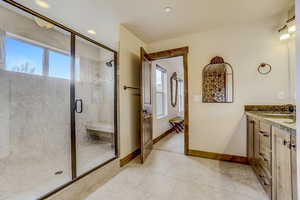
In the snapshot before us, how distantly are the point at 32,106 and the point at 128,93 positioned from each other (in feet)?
4.78

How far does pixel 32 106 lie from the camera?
2.01 m

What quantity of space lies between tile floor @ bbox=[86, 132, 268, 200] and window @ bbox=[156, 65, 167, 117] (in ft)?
6.27

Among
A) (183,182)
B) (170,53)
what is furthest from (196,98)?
(183,182)

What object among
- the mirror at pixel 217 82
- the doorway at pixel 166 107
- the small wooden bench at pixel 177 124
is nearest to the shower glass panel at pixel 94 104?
the doorway at pixel 166 107

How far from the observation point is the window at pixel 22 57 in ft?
6.13

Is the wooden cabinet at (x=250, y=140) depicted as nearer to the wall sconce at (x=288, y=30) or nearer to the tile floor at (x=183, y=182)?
the tile floor at (x=183, y=182)

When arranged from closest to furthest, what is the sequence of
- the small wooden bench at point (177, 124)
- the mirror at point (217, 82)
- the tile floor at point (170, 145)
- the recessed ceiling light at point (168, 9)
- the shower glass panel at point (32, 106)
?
the shower glass panel at point (32, 106), the recessed ceiling light at point (168, 9), the mirror at point (217, 82), the tile floor at point (170, 145), the small wooden bench at point (177, 124)

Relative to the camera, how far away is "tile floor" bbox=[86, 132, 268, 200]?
1676mm

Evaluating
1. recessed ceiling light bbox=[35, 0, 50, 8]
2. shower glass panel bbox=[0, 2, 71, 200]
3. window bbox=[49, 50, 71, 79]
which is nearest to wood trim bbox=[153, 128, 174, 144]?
shower glass panel bbox=[0, 2, 71, 200]

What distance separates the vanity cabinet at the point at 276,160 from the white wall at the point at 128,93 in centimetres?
201

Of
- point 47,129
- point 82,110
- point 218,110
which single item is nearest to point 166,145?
point 218,110

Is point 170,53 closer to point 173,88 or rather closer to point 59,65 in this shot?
point 59,65

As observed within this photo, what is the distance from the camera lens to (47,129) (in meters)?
2.20

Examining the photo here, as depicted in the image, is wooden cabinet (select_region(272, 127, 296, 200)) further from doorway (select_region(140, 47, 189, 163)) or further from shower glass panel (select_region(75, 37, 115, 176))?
shower glass panel (select_region(75, 37, 115, 176))
